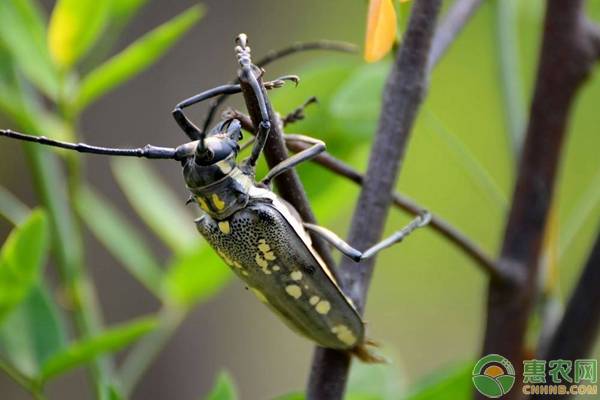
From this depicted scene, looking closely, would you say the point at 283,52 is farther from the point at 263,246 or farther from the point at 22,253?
the point at 22,253

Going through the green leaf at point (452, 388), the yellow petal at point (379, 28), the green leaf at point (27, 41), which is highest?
the green leaf at point (27, 41)

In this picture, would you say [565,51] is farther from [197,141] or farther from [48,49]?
[48,49]

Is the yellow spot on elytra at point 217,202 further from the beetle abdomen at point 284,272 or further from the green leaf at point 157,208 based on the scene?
the green leaf at point 157,208

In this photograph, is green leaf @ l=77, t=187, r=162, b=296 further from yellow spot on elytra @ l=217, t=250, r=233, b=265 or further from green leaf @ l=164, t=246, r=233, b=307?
yellow spot on elytra @ l=217, t=250, r=233, b=265

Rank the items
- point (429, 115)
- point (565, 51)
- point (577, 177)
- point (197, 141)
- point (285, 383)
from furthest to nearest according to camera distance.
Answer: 1. point (285, 383)
2. point (577, 177)
3. point (429, 115)
4. point (565, 51)
5. point (197, 141)

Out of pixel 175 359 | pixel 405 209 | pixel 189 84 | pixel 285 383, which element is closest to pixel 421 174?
pixel 189 84

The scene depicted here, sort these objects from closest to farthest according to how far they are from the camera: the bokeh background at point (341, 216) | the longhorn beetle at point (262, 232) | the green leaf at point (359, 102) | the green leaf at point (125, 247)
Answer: the longhorn beetle at point (262, 232), the green leaf at point (359, 102), the green leaf at point (125, 247), the bokeh background at point (341, 216)

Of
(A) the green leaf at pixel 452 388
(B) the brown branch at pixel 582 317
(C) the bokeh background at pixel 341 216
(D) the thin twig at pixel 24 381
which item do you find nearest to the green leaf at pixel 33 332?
(D) the thin twig at pixel 24 381
